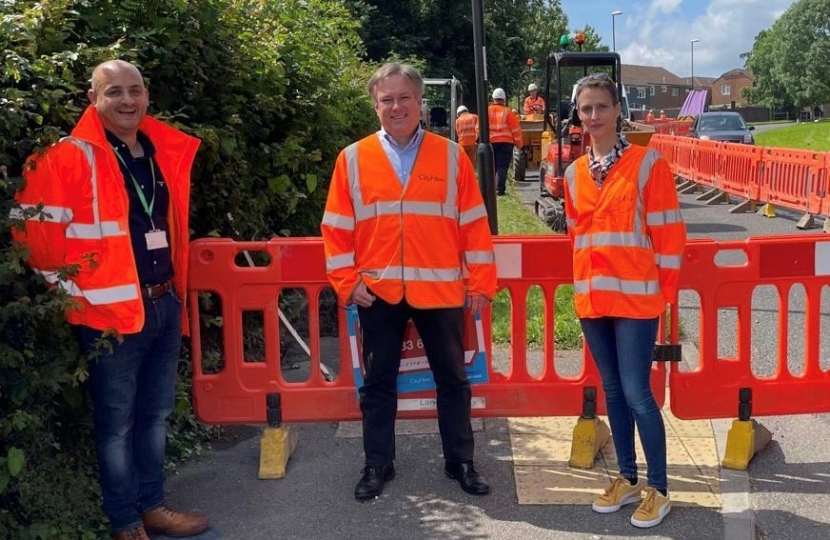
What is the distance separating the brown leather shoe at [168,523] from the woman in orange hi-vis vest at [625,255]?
204 cm

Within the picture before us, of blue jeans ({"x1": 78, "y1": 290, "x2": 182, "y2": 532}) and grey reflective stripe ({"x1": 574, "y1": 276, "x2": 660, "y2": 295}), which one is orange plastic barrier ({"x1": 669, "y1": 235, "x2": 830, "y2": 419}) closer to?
grey reflective stripe ({"x1": 574, "y1": 276, "x2": 660, "y2": 295})

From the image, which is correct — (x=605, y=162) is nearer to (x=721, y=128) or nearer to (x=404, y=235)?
(x=404, y=235)

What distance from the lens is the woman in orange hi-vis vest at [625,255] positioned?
4047 millimetres

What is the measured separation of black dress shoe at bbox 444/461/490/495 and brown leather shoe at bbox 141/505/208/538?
132 centimetres

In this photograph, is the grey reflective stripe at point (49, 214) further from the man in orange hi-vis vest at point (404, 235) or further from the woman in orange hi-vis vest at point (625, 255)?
the woman in orange hi-vis vest at point (625, 255)

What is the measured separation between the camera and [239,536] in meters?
4.22

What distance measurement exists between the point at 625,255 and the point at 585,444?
1.31m

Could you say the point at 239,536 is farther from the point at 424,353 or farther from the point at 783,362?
the point at 783,362

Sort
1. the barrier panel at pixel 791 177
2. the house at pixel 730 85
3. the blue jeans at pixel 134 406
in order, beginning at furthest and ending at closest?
the house at pixel 730 85 < the barrier panel at pixel 791 177 < the blue jeans at pixel 134 406

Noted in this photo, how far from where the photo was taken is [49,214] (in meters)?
3.56

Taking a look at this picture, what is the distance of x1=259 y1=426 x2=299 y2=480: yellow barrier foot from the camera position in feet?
16.0

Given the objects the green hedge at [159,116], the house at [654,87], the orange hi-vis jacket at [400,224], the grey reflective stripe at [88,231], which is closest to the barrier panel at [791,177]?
the green hedge at [159,116]

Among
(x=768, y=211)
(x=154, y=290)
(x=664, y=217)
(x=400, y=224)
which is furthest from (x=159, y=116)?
(x=768, y=211)

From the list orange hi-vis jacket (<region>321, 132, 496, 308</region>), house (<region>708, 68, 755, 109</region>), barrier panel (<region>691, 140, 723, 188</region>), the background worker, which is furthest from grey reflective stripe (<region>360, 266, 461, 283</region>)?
house (<region>708, 68, 755, 109</region>)
